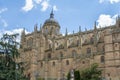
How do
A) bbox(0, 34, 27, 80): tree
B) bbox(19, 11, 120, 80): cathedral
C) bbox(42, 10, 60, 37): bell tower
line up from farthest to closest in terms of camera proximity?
bbox(42, 10, 60, 37): bell tower < bbox(19, 11, 120, 80): cathedral < bbox(0, 34, 27, 80): tree

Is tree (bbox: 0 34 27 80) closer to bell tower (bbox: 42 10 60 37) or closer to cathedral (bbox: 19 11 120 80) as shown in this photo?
cathedral (bbox: 19 11 120 80)

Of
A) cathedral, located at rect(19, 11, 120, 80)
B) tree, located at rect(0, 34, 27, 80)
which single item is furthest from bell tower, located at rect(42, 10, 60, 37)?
tree, located at rect(0, 34, 27, 80)

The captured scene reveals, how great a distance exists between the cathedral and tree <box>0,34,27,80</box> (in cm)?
2927

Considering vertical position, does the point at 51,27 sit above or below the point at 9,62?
above

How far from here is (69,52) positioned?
68.6m

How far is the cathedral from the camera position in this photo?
187ft

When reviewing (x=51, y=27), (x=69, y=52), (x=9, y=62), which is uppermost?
(x=51, y=27)

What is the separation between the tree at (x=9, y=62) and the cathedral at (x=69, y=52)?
96.0ft

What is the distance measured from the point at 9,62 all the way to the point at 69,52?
4215cm

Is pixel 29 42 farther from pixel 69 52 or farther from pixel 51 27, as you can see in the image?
pixel 69 52

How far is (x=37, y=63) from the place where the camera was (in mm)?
70750

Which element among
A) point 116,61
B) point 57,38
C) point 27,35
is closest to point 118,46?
point 116,61

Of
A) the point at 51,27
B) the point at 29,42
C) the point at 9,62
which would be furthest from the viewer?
the point at 51,27

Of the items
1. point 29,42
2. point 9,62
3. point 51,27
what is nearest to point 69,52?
point 29,42
